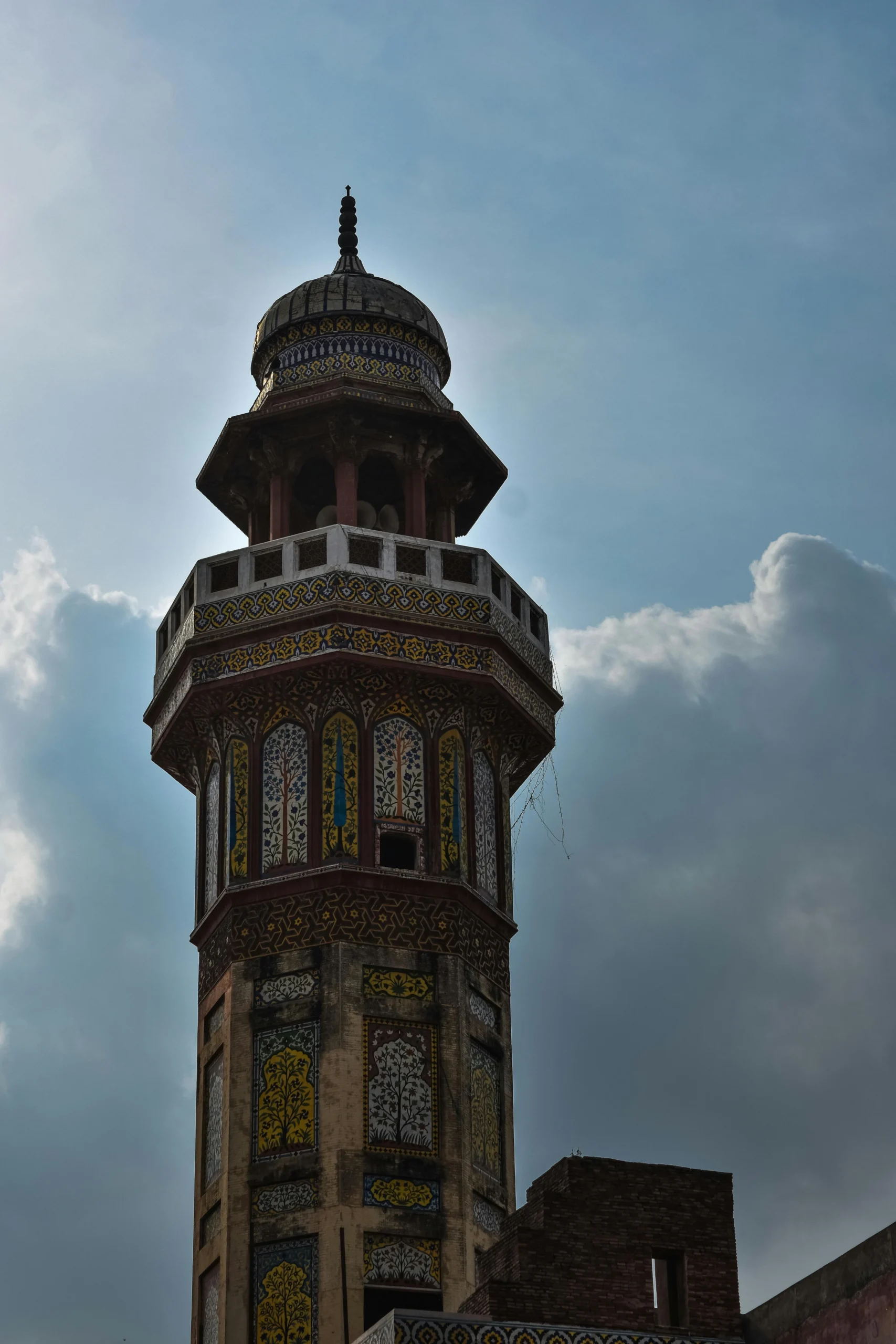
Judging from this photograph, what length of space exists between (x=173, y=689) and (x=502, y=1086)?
5595mm

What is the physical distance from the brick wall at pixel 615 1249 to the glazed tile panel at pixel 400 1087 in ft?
11.1

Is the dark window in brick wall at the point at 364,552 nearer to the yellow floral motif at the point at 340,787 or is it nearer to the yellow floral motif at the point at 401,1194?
the yellow floral motif at the point at 340,787

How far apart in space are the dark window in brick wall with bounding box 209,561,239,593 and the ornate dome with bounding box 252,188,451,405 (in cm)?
252

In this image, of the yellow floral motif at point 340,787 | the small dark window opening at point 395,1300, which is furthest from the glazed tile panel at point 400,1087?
the yellow floral motif at point 340,787

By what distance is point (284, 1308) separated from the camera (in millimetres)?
21141

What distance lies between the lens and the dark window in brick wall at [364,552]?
24469 millimetres

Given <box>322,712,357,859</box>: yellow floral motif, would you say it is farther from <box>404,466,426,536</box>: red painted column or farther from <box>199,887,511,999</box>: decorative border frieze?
<box>404,466,426,536</box>: red painted column

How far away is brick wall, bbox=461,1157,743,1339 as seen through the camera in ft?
58.3

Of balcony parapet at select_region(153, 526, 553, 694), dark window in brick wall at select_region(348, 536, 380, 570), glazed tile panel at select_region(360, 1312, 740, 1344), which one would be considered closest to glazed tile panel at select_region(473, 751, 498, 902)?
balcony parapet at select_region(153, 526, 553, 694)

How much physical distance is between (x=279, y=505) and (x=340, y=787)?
4.04 meters

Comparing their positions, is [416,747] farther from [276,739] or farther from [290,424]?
[290,424]

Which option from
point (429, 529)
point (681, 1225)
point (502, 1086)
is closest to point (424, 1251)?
point (502, 1086)

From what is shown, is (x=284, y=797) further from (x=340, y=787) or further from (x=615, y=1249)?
(x=615, y=1249)

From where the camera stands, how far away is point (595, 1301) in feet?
58.6
